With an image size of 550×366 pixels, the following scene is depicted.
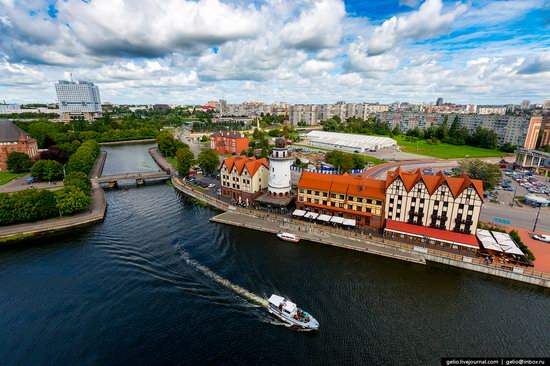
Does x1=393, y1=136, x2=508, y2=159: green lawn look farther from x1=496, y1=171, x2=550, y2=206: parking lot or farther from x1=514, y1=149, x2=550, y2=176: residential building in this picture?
x1=496, y1=171, x2=550, y2=206: parking lot

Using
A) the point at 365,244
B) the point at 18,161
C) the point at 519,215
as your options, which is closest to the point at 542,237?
the point at 519,215

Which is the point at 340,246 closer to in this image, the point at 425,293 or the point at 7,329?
the point at 425,293

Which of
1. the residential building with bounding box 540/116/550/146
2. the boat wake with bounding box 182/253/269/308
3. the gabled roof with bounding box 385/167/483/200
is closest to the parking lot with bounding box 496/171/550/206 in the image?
the gabled roof with bounding box 385/167/483/200

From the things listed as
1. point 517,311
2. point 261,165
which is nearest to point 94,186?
point 261,165

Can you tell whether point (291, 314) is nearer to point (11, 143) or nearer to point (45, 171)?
point (45, 171)

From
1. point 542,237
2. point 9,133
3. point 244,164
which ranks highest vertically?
point 9,133

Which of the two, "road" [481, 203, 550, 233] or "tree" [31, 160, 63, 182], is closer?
"road" [481, 203, 550, 233]

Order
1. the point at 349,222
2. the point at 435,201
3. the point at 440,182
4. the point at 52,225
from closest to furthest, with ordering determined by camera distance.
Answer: the point at 440,182 < the point at 435,201 < the point at 349,222 < the point at 52,225

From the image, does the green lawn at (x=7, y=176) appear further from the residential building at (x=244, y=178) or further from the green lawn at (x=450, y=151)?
the green lawn at (x=450, y=151)
